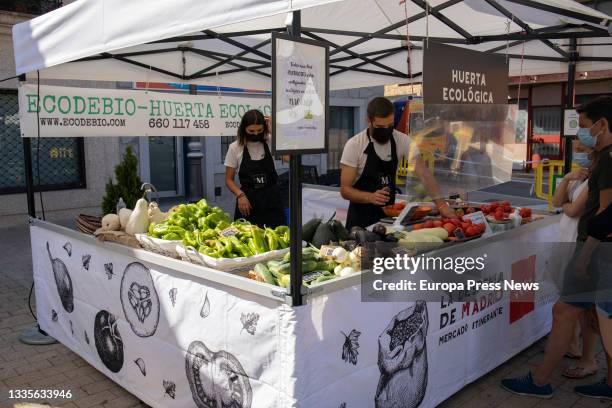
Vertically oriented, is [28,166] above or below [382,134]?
below

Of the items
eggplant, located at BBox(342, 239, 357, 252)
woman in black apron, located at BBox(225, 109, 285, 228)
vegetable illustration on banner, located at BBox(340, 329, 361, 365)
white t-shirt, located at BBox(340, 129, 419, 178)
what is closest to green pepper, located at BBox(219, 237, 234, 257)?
eggplant, located at BBox(342, 239, 357, 252)

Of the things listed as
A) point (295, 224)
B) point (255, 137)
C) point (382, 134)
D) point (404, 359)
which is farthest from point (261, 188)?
point (295, 224)

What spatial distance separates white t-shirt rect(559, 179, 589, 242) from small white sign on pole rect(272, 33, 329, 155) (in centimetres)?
209

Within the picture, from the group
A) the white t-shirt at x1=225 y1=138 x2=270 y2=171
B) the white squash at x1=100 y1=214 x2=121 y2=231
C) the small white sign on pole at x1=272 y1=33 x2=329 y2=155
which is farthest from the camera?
the white t-shirt at x1=225 y1=138 x2=270 y2=171

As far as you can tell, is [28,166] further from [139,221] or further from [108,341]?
[108,341]

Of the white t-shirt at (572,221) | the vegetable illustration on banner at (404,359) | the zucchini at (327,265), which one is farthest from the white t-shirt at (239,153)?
the white t-shirt at (572,221)

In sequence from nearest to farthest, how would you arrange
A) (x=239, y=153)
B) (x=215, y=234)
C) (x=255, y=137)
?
(x=215, y=234) → (x=255, y=137) → (x=239, y=153)

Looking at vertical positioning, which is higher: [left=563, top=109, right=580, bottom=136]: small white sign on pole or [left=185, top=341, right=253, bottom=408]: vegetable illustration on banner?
[left=563, top=109, right=580, bottom=136]: small white sign on pole

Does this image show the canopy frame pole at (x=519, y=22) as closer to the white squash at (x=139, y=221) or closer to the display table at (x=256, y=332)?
the display table at (x=256, y=332)

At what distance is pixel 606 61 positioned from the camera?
5.29 meters

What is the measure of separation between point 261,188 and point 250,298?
2.73 m

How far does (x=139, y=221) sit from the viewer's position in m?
3.63

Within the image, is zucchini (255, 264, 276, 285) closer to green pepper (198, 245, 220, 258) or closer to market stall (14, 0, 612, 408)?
market stall (14, 0, 612, 408)

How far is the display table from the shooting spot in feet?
8.07
